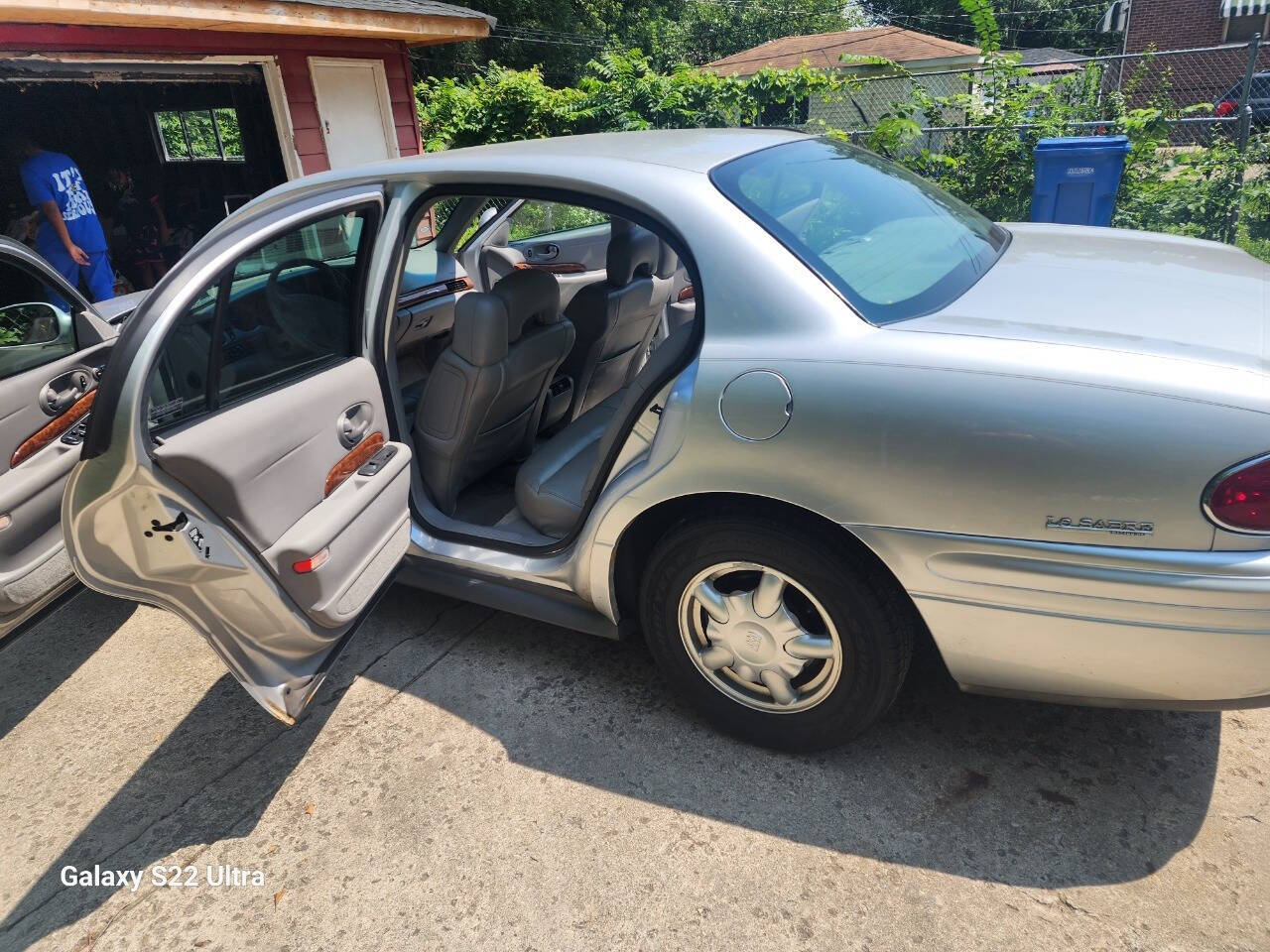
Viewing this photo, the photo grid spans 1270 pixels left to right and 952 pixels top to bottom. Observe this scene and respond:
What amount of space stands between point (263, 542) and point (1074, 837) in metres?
2.20

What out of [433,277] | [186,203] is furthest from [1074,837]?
[186,203]

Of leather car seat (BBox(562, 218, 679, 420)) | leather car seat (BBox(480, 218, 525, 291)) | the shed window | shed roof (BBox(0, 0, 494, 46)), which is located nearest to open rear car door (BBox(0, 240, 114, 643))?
leather car seat (BBox(562, 218, 679, 420))

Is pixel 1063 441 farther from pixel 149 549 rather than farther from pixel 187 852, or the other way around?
pixel 187 852

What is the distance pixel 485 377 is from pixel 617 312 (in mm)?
939

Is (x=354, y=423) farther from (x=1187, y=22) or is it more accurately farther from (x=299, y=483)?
(x=1187, y=22)

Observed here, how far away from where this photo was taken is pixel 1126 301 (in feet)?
7.01

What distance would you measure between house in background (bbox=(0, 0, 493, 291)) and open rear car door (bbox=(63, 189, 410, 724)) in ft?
18.5

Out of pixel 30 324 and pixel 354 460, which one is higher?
pixel 30 324

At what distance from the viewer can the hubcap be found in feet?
7.32

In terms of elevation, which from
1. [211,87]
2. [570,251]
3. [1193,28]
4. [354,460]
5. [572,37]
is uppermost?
[572,37]

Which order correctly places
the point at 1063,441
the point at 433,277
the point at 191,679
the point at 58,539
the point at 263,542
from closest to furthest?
the point at 1063,441 < the point at 263,542 < the point at 58,539 < the point at 191,679 < the point at 433,277

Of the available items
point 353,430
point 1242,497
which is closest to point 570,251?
point 353,430

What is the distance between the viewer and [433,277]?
180 inches

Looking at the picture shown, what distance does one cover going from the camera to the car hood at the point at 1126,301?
73.8 inches
